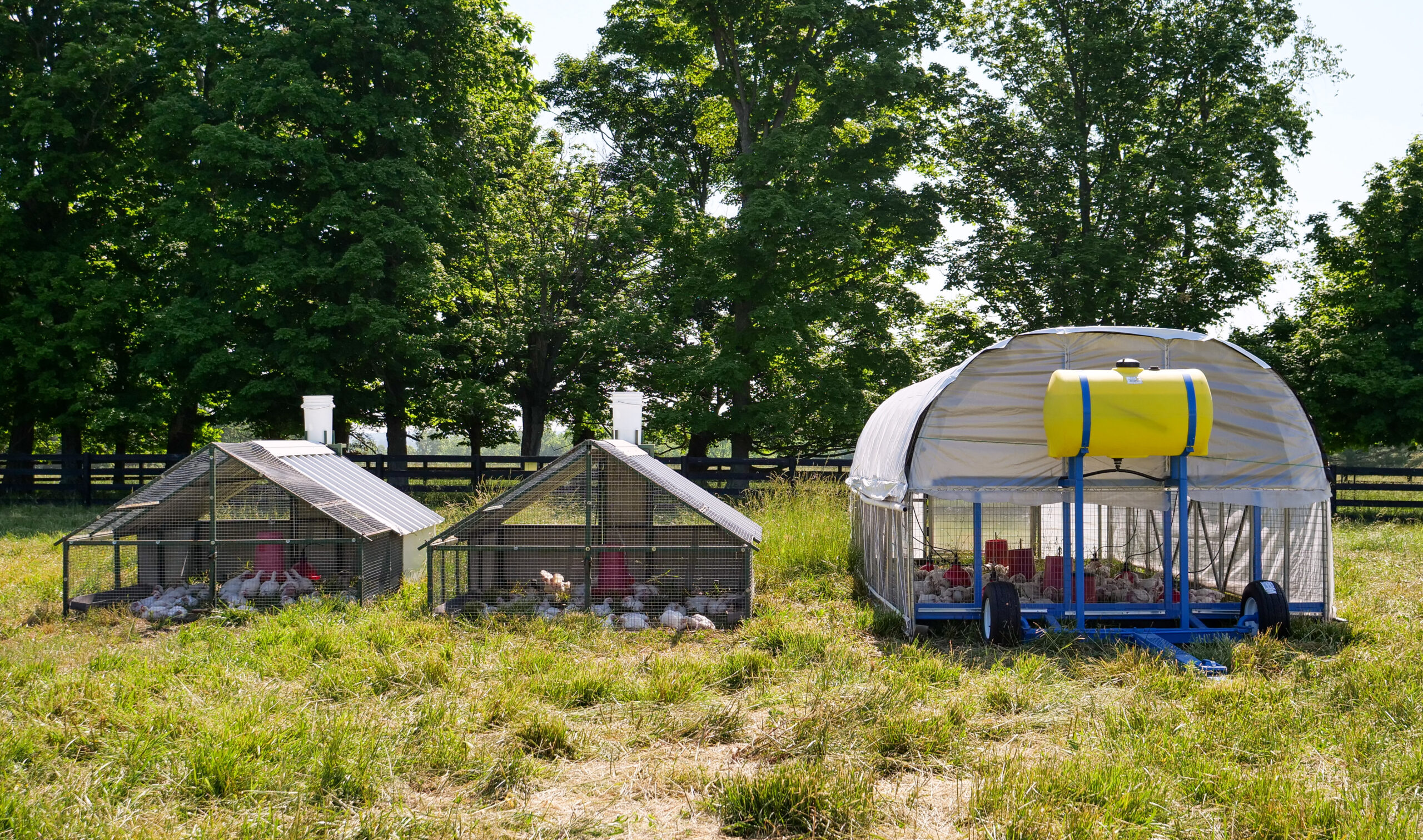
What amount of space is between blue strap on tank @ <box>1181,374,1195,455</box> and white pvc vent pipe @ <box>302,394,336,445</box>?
31.9 ft

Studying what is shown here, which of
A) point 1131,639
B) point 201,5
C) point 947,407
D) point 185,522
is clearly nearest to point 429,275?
point 201,5

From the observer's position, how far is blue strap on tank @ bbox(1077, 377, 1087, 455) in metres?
8.02

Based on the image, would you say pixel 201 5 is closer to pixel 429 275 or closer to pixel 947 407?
pixel 429 275

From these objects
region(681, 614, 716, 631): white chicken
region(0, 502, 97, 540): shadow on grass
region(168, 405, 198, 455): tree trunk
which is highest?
region(168, 405, 198, 455): tree trunk

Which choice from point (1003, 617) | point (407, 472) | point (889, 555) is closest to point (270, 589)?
point (889, 555)

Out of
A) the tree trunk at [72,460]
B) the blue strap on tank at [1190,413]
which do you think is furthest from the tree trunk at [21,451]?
the blue strap on tank at [1190,413]

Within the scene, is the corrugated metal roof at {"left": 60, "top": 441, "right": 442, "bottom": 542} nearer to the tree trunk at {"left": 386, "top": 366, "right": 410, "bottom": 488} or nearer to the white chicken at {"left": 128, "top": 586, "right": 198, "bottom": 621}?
the white chicken at {"left": 128, "top": 586, "right": 198, "bottom": 621}

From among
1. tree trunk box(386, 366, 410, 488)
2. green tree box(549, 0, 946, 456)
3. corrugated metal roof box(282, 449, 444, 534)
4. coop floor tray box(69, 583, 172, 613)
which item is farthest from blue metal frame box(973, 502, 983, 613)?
tree trunk box(386, 366, 410, 488)

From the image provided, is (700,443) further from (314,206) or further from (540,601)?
(540,601)

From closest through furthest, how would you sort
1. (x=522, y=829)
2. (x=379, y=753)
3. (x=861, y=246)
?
(x=522, y=829)
(x=379, y=753)
(x=861, y=246)

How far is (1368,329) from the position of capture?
21.4 meters

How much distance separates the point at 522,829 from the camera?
174 inches

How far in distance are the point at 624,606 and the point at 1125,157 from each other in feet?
64.1

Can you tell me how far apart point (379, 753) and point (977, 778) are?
3064 millimetres
